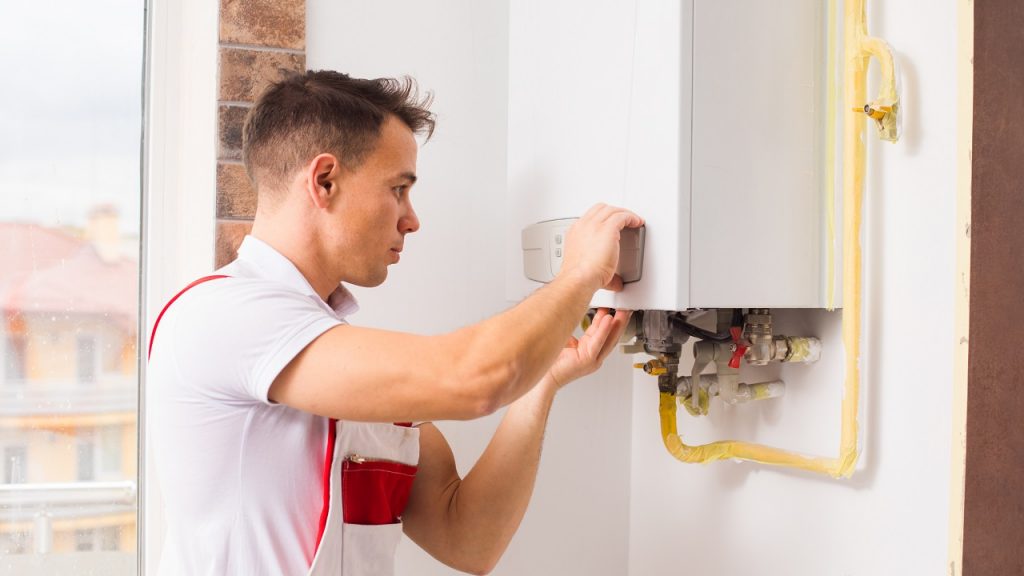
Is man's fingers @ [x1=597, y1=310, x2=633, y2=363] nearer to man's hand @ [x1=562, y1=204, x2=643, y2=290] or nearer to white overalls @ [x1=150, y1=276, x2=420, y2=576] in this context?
man's hand @ [x1=562, y1=204, x2=643, y2=290]

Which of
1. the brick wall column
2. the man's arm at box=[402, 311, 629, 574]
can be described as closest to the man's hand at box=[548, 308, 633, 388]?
the man's arm at box=[402, 311, 629, 574]

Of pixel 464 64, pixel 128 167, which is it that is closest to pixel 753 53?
pixel 464 64

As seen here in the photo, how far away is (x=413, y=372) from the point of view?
Result: 2.86 feet

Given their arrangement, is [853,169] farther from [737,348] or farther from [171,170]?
[171,170]

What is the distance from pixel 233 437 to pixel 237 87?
688 millimetres

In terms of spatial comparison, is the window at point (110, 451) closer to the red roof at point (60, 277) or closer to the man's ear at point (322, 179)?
the red roof at point (60, 277)

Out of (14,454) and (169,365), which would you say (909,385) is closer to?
(169,365)

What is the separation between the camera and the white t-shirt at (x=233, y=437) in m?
0.91

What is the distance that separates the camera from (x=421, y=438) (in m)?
1.35

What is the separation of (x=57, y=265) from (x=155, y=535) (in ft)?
1.61

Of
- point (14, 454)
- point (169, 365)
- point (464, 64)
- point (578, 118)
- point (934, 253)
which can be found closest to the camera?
point (169, 365)

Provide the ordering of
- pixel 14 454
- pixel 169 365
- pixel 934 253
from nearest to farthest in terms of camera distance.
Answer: pixel 169 365 → pixel 934 253 → pixel 14 454

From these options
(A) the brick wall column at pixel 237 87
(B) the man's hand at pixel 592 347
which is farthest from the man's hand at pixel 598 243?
(A) the brick wall column at pixel 237 87

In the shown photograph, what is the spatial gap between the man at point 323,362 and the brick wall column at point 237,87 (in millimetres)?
287
